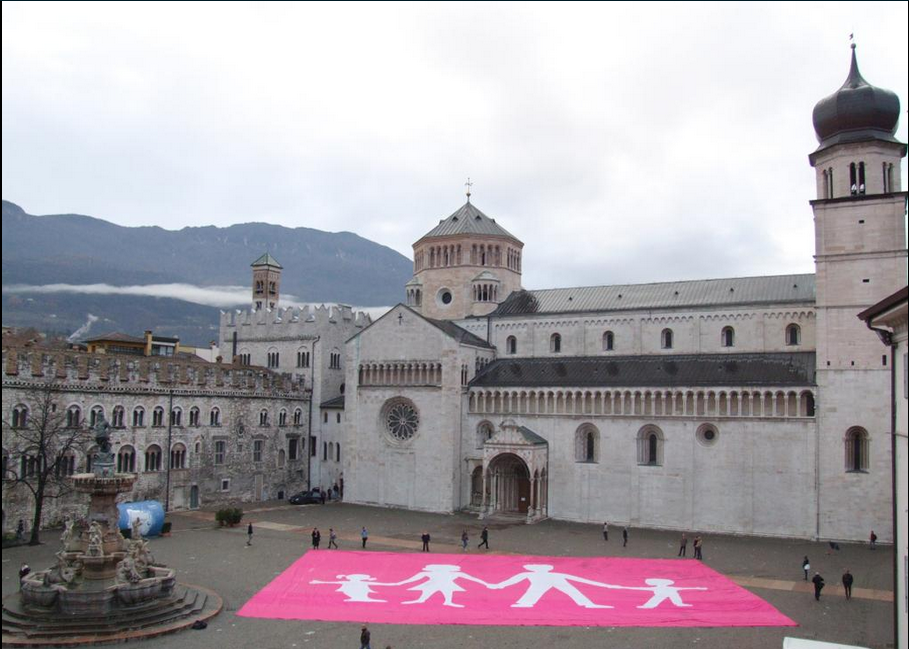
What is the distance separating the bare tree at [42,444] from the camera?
143ft

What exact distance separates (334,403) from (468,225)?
19.5 meters

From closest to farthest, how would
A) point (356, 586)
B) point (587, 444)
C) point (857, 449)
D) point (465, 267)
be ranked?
point (356, 586)
point (857, 449)
point (587, 444)
point (465, 267)

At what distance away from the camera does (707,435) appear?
1965 inches

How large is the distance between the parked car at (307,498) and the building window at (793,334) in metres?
37.4

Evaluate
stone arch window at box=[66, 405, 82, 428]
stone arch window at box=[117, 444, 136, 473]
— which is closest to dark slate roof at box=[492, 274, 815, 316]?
stone arch window at box=[117, 444, 136, 473]

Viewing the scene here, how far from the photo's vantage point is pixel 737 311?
54.3m

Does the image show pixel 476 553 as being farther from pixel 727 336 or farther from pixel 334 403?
pixel 334 403

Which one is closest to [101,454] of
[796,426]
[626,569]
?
[626,569]

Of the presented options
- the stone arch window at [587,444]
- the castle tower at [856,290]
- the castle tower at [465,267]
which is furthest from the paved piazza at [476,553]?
the castle tower at [465,267]

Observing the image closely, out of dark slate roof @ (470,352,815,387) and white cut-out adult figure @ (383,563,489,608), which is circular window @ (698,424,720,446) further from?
white cut-out adult figure @ (383,563,489,608)

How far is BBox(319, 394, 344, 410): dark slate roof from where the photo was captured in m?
65.8

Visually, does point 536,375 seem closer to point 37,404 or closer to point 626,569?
point 626,569

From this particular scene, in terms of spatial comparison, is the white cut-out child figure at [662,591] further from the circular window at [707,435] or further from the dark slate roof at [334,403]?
the dark slate roof at [334,403]

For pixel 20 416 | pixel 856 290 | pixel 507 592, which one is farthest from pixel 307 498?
pixel 856 290
